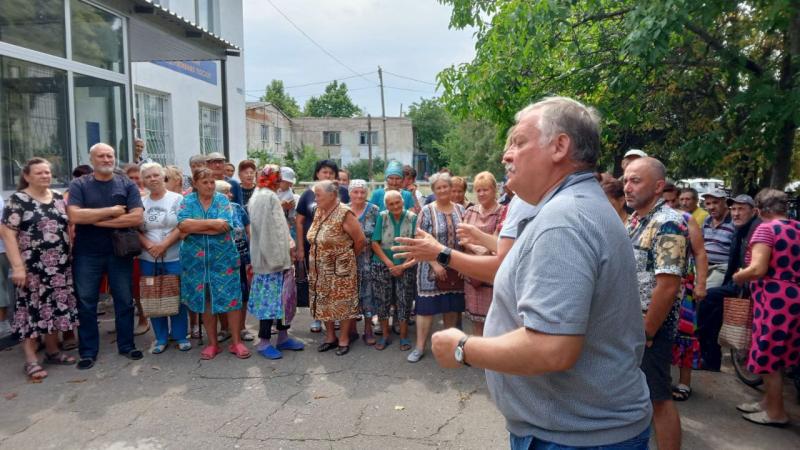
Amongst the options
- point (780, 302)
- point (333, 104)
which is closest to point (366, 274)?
point (780, 302)

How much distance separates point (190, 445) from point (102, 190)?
2643mm

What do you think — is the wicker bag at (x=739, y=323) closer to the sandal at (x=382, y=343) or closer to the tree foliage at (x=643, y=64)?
the tree foliage at (x=643, y=64)

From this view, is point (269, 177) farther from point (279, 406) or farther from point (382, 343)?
point (279, 406)

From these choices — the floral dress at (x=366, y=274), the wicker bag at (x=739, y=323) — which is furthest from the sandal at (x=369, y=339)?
the wicker bag at (x=739, y=323)

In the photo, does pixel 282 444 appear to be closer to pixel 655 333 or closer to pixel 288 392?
pixel 288 392

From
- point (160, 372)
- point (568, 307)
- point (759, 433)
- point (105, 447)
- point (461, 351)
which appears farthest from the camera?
point (160, 372)

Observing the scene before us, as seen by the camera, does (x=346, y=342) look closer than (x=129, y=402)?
No

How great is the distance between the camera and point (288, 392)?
4.60 m

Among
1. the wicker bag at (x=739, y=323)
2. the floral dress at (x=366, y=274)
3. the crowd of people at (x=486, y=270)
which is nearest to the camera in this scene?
the crowd of people at (x=486, y=270)

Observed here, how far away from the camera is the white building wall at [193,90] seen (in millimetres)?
11711

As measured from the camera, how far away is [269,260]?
5379 mm

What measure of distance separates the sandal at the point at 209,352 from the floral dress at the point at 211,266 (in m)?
0.39

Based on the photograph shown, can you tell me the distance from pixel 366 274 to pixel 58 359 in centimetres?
305

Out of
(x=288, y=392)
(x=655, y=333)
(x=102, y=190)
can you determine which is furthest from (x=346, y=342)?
(x=655, y=333)
